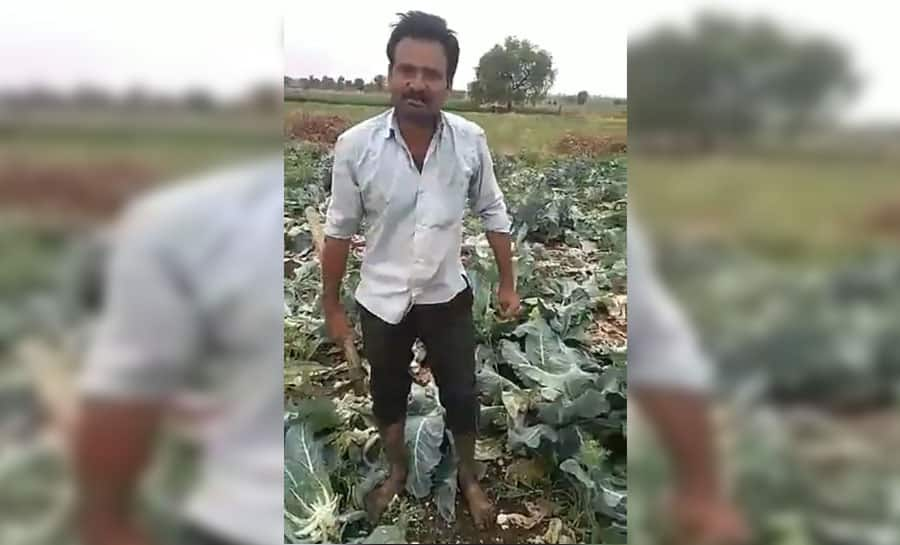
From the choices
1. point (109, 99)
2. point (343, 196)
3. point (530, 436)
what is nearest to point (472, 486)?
point (530, 436)

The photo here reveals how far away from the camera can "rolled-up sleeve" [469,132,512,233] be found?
187cm

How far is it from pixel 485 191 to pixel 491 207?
0.03 meters

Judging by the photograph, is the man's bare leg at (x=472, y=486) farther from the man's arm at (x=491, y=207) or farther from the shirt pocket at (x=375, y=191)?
the shirt pocket at (x=375, y=191)

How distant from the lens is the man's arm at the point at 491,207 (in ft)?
6.15

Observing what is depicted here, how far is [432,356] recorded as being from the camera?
1.93 m

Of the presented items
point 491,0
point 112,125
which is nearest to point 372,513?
point 112,125

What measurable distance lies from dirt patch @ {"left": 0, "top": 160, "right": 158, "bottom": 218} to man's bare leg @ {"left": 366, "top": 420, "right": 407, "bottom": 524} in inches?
25.2

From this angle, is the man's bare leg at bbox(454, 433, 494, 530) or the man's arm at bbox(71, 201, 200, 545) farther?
the man's bare leg at bbox(454, 433, 494, 530)

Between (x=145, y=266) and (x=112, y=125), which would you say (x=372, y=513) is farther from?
(x=112, y=125)

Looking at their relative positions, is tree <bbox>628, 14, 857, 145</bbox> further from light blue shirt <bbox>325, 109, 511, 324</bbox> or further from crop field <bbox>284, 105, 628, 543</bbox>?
light blue shirt <bbox>325, 109, 511, 324</bbox>

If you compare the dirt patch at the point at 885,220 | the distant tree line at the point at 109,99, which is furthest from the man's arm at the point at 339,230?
the dirt patch at the point at 885,220

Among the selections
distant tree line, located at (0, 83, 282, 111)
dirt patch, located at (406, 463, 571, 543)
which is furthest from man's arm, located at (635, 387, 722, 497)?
distant tree line, located at (0, 83, 282, 111)

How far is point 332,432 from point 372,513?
0.17m

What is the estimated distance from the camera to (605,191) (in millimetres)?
1846
